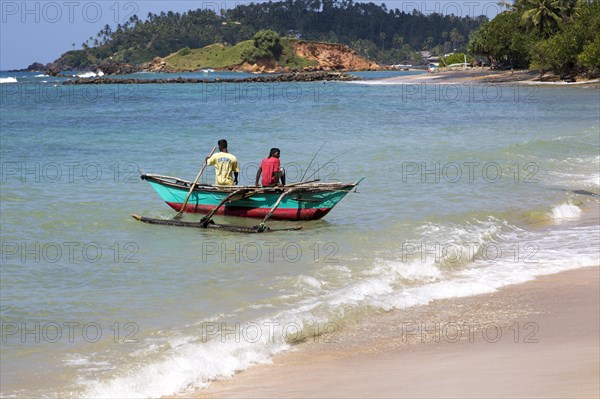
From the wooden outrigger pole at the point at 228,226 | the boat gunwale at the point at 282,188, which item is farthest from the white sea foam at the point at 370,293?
the wooden outrigger pole at the point at 228,226

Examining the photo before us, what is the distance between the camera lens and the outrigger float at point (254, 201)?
14086 millimetres

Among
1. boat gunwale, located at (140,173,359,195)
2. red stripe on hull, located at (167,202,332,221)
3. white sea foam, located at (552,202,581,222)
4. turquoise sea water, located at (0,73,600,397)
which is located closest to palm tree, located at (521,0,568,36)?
turquoise sea water, located at (0,73,600,397)

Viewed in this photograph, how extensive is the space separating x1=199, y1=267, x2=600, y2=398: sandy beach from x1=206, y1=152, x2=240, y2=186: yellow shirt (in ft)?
21.8

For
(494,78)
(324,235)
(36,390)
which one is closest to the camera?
(36,390)

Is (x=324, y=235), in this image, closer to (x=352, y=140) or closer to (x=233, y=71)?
(x=352, y=140)

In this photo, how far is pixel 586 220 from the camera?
14008 millimetres

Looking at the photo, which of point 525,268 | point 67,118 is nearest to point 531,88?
point 67,118

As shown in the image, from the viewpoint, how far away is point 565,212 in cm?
1480

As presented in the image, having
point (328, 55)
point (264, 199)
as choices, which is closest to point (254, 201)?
point (264, 199)

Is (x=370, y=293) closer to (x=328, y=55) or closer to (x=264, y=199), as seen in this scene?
(x=264, y=199)

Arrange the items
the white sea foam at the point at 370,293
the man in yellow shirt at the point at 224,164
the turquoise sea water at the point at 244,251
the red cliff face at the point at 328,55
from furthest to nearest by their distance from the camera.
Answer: the red cliff face at the point at 328,55 → the man in yellow shirt at the point at 224,164 → the turquoise sea water at the point at 244,251 → the white sea foam at the point at 370,293

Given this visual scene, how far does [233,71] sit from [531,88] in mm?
110791

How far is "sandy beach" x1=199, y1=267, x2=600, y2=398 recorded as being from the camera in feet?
20.6

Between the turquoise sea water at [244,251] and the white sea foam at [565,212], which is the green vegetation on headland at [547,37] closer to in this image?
the turquoise sea water at [244,251]
